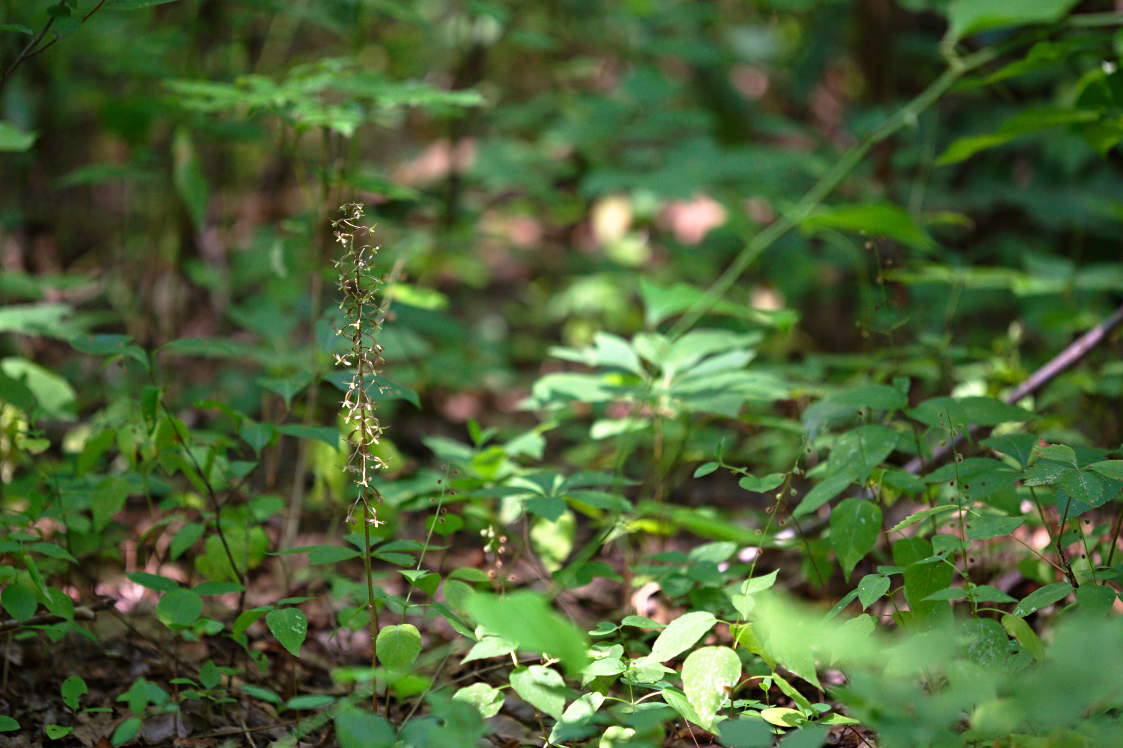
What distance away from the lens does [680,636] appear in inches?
51.0

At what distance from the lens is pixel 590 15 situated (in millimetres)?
4438

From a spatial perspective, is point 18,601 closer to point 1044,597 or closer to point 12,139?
point 12,139

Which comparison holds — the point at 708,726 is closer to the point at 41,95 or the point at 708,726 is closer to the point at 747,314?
the point at 747,314

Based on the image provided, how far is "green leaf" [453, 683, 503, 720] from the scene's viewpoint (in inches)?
48.7

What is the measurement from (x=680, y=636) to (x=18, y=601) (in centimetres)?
100

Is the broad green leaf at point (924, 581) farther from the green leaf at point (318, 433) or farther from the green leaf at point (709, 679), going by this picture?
the green leaf at point (318, 433)

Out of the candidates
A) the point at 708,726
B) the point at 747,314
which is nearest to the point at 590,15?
the point at 747,314

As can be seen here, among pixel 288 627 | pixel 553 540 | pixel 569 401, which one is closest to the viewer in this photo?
pixel 288 627

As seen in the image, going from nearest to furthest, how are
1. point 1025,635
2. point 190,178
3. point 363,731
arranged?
point 363,731, point 1025,635, point 190,178

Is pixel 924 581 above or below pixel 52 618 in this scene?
above

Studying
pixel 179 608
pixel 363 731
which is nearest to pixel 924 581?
pixel 363 731

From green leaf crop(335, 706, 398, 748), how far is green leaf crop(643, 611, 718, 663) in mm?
435

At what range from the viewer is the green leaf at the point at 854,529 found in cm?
143

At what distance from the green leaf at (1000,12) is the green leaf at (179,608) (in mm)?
1562
